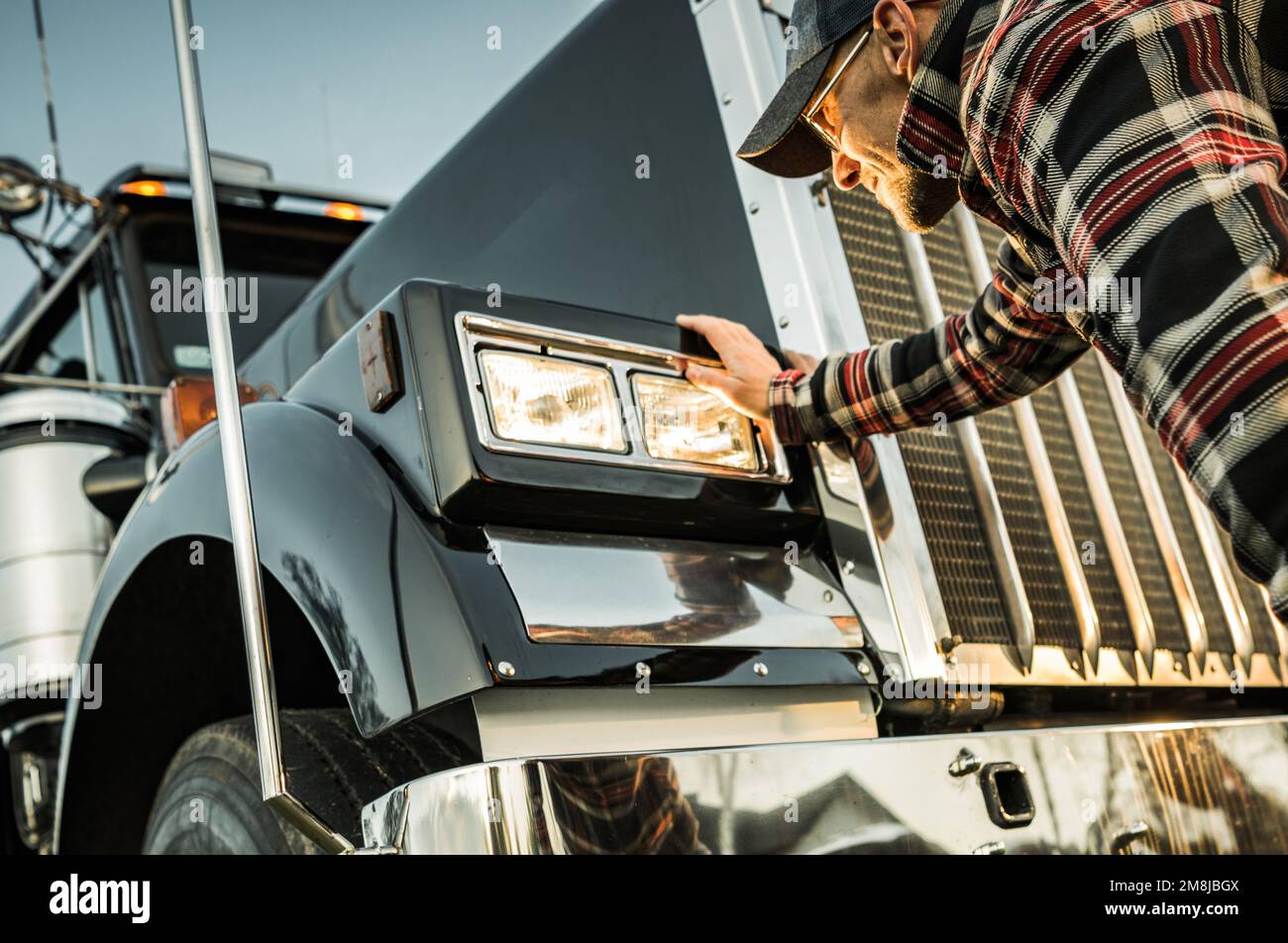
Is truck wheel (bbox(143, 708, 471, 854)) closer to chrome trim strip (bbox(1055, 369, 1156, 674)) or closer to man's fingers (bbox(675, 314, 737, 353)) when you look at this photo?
man's fingers (bbox(675, 314, 737, 353))

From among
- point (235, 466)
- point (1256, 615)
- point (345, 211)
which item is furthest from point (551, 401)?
point (345, 211)

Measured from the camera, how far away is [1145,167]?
3.12 ft

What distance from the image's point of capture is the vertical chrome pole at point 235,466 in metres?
1.17

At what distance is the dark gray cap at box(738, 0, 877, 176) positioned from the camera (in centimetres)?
137

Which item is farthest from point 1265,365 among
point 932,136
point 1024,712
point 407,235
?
point 407,235

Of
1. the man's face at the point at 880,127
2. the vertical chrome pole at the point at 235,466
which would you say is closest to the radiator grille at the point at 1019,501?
the man's face at the point at 880,127

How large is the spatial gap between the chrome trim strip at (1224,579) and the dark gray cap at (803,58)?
3.36 ft

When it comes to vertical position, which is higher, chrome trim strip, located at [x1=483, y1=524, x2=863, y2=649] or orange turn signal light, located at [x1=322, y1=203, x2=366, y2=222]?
orange turn signal light, located at [x1=322, y1=203, x2=366, y2=222]

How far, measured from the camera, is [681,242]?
2.01 metres

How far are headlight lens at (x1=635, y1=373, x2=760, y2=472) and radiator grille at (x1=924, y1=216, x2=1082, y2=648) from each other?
45 cm

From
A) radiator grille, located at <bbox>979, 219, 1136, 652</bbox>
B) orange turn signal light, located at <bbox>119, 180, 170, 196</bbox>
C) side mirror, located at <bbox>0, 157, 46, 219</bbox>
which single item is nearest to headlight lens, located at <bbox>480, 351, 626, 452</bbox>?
radiator grille, located at <bbox>979, 219, 1136, 652</bbox>

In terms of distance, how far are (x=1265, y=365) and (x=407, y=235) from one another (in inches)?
76.0

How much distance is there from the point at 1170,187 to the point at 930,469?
908mm

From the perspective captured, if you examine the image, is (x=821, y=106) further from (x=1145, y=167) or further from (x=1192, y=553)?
(x=1192, y=553)
